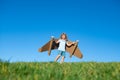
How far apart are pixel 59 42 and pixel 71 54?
1.13m

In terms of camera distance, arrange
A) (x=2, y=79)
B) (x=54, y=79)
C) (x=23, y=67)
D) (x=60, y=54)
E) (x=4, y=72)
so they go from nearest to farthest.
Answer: (x=2, y=79)
(x=54, y=79)
(x=4, y=72)
(x=23, y=67)
(x=60, y=54)

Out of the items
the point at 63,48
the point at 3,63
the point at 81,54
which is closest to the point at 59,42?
the point at 63,48

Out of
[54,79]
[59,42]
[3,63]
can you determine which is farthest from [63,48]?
[54,79]

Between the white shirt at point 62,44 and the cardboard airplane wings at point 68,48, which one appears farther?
the cardboard airplane wings at point 68,48

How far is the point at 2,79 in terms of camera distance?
17.9 ft

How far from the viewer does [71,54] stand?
17828 mm

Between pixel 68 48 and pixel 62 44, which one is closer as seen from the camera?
pixel 62 44

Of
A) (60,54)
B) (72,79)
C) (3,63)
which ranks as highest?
(60,54)

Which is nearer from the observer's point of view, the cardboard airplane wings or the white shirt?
the white shirt

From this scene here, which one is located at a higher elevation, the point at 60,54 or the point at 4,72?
the point at 60,54

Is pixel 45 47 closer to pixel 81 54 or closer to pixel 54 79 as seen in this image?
pixel 81 54

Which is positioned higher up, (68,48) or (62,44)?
(62,44)

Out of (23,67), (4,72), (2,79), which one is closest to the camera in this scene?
(2,79)

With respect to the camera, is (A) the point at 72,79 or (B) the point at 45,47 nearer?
(A) the point at 72,79
